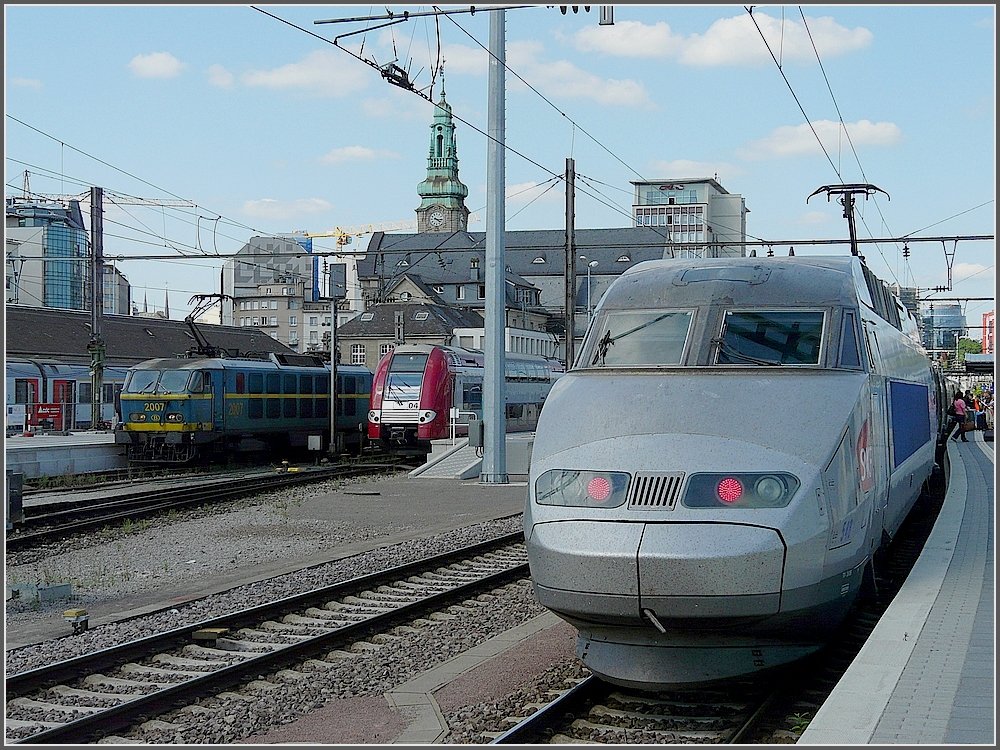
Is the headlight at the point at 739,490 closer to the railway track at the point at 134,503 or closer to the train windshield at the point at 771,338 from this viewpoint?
the train windshield at the point at 771,338

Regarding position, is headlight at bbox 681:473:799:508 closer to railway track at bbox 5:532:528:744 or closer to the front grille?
the front grille

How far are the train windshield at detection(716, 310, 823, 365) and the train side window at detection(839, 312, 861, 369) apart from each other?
191 mm

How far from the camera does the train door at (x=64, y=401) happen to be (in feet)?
136

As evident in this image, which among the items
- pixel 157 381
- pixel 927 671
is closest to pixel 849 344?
pixel 927 671

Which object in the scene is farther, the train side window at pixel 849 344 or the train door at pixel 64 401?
the train door at pixel 64 401

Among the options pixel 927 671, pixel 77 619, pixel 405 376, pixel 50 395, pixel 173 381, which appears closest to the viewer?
pixel 927 671

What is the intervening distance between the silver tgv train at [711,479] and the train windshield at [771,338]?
0.01 metres

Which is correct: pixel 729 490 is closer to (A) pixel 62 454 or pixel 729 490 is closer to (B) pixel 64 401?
(A) pixel 62 454

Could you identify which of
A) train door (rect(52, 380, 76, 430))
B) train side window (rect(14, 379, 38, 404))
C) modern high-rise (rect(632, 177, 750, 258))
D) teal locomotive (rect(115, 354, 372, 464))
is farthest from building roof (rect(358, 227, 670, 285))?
teal locomotive (rect(115, 354, 372, 464))

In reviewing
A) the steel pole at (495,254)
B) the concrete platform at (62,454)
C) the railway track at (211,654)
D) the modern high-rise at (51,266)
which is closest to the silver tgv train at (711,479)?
the railway track at (211,654)

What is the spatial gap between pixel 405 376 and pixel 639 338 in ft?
81.6

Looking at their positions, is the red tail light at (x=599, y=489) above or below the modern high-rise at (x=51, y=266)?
below

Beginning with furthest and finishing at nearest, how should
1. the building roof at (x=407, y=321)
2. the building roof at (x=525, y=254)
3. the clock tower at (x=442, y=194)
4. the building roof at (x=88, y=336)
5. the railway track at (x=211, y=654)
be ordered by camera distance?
the clock tower at (x=442, y=194) < the building roof at (x=525, y=254) < the building roof at (x=407, y=321) < the building roof at (x=88, y=336) < the railway track at (x=211, y=654)

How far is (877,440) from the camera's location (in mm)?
8844
